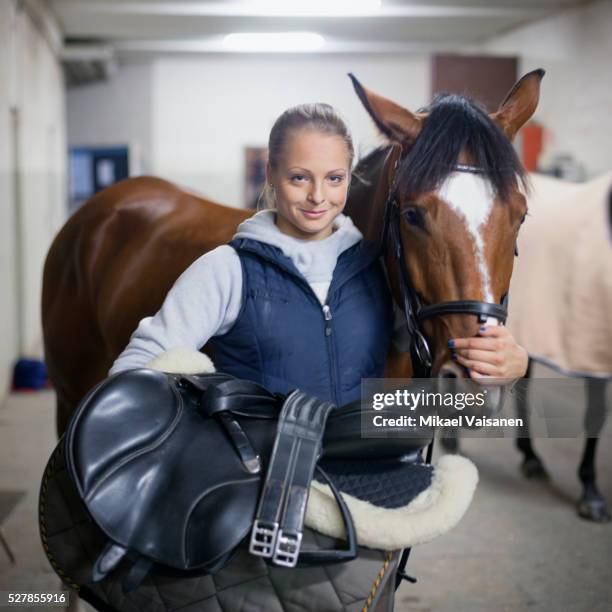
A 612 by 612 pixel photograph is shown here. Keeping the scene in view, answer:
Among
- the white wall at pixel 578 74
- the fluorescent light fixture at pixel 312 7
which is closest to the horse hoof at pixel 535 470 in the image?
the white wall at pixel 578 74

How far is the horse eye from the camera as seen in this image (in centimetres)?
104

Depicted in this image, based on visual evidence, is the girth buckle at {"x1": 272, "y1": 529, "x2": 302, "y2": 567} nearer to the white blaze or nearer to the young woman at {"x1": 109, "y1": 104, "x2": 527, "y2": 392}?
the young woman at {"x1": 109, "y1": 104, "x2": 527, "y2": 392}

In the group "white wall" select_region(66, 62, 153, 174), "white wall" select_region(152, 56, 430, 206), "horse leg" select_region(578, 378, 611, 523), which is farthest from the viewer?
"white wall" select_region(66, 62, 153, 174)

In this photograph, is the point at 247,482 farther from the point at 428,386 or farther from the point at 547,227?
the point at 547,227

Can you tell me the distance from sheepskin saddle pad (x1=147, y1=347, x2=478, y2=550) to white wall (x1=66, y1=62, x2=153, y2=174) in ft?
25.6

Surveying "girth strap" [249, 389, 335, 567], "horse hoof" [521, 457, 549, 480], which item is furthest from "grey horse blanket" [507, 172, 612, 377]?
"girth strap" [249, 389, 335, 567]

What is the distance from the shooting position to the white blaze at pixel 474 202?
982 millimetres

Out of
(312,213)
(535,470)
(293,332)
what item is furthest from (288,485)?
(535,470)

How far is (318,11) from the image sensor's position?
5914mm

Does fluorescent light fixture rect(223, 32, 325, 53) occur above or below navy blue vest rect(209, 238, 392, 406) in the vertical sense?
above

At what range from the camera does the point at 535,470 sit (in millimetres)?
3045

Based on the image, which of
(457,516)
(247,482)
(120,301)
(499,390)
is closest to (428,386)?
(499,390)

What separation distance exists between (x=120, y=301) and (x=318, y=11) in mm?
4826

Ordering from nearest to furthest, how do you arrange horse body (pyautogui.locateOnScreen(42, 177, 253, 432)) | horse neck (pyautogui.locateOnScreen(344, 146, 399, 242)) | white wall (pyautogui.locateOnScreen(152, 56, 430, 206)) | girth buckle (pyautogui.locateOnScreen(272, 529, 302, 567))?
girth buckle (pyautogui.locateOnScreen(272, 529, 302, 567))
horse neck (pyautogui.locateOnScreen(344, 146, 399, 242))
horse body (pyautogui.locateOnScreen(42, 177, 253, 432))
white wall (pyautogui.locateOnScreen(152, 56, 430, 206))
